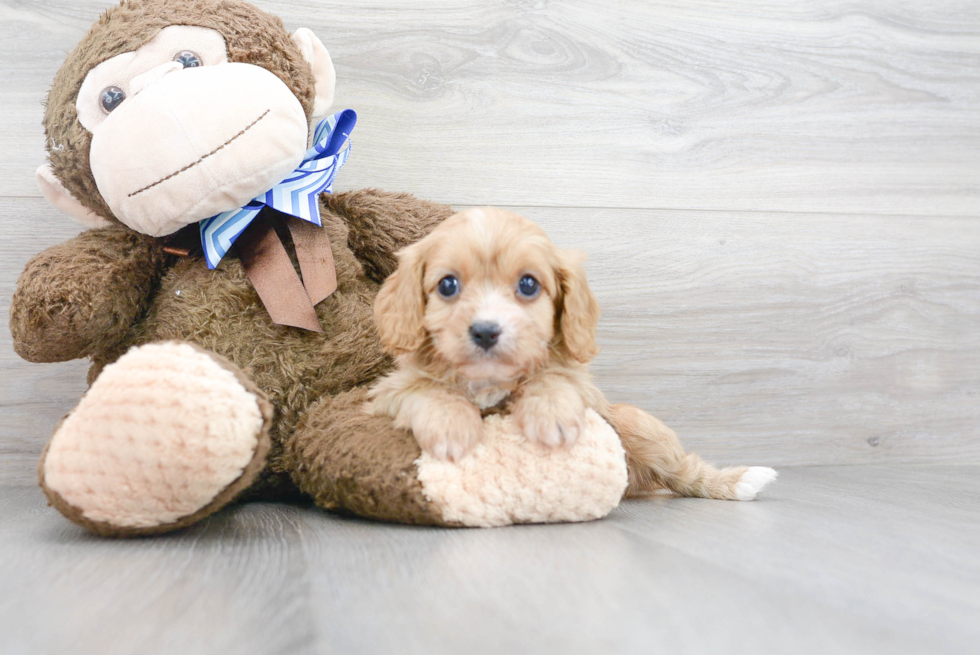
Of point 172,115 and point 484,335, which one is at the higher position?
point 172,115

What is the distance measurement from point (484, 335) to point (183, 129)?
0.55 metres

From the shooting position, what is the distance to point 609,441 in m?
1.05

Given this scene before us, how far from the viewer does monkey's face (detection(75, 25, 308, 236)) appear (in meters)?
1.08

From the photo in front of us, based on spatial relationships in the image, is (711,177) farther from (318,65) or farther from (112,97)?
(112,97)

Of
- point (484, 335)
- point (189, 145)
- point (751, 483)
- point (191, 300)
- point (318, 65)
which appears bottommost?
point (751, 483)

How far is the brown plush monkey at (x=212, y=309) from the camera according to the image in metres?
0.88

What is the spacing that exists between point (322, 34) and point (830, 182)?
126 cm

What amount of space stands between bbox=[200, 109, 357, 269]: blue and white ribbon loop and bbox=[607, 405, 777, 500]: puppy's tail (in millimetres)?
636

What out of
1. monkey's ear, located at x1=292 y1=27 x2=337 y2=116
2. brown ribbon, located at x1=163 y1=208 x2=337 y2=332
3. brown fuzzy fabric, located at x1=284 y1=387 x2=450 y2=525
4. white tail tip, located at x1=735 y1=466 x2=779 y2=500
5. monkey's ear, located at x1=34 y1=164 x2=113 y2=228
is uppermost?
monkey's ear, located at x1=292 y1=27 x2=337 y2=116

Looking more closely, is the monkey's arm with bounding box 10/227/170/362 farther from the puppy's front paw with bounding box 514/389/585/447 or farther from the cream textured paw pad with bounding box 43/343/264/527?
the puppy's front paw with bounding box 514/389/585/447

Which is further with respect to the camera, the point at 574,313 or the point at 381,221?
the point at 381,221

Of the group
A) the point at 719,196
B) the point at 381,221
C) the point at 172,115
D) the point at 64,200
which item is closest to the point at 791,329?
the point at 719,196

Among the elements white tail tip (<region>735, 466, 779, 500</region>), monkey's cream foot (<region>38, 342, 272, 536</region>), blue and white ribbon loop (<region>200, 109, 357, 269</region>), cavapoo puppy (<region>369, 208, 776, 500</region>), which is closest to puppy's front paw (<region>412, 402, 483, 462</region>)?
cavapoo puppy (<region>369, 208, 776, 500</region>)

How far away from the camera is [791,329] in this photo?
69.8 inches
